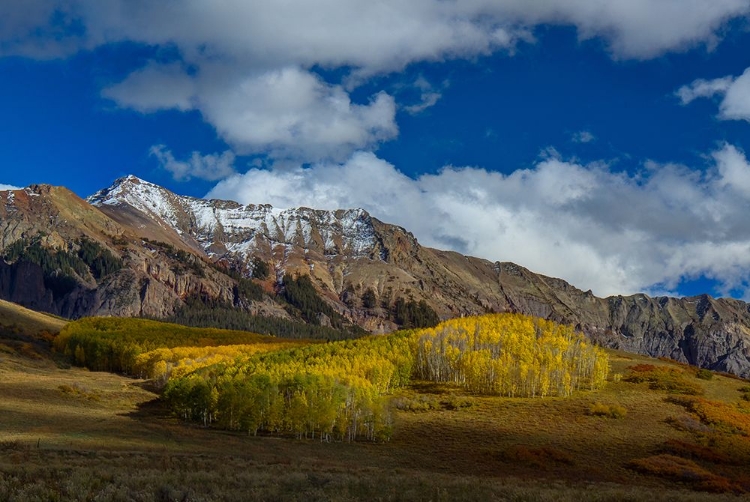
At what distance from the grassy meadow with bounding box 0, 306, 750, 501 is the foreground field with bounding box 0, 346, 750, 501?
0.59 feet

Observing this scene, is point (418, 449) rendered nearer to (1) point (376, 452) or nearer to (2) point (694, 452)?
(1) point (376, 452)

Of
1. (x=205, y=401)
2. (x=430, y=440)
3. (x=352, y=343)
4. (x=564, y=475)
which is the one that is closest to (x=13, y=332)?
(x=352, y=343)

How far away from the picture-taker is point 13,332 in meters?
198

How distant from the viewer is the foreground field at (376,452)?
2584 cm

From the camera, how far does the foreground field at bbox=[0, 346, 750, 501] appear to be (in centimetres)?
2584

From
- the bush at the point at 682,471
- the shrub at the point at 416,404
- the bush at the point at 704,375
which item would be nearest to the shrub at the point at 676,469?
the bush at the point at 682,471

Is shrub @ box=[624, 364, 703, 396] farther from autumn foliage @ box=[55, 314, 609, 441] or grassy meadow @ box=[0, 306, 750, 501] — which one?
autumn foliage @ box=[55, 314, 609, 441]

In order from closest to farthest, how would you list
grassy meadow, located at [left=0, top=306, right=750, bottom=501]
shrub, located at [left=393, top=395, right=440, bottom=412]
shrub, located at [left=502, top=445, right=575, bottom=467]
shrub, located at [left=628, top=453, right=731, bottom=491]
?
grassy meadow, located at [left=0, top=306, right=750, bottom=501]
shrub, located at [left=628, top=453, right=731, bottom=491]
shrub, located at [left=502, top=445, right=575, bottom=467]
shrub, located at [left=393, top=395, right=440, bottom=412]

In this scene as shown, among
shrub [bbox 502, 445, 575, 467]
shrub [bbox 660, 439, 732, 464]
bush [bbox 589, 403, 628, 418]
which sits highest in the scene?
bush [bbox 589, 403, 628, 418]

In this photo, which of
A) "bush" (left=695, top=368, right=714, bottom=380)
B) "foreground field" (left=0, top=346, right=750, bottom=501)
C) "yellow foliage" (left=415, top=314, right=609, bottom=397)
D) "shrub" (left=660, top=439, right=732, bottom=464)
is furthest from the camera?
"bush" (left=695, top=368, right=714, bottom=380)

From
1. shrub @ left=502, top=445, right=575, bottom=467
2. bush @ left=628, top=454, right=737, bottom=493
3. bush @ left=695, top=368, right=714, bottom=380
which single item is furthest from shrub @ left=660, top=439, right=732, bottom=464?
bush @ left=695, top=368, right=714, bottom=380

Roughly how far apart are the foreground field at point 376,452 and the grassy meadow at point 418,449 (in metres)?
0.18

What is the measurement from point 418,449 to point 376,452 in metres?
6.09

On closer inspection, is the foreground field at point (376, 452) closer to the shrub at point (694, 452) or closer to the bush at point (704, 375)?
the shrub at point (694, 452)
